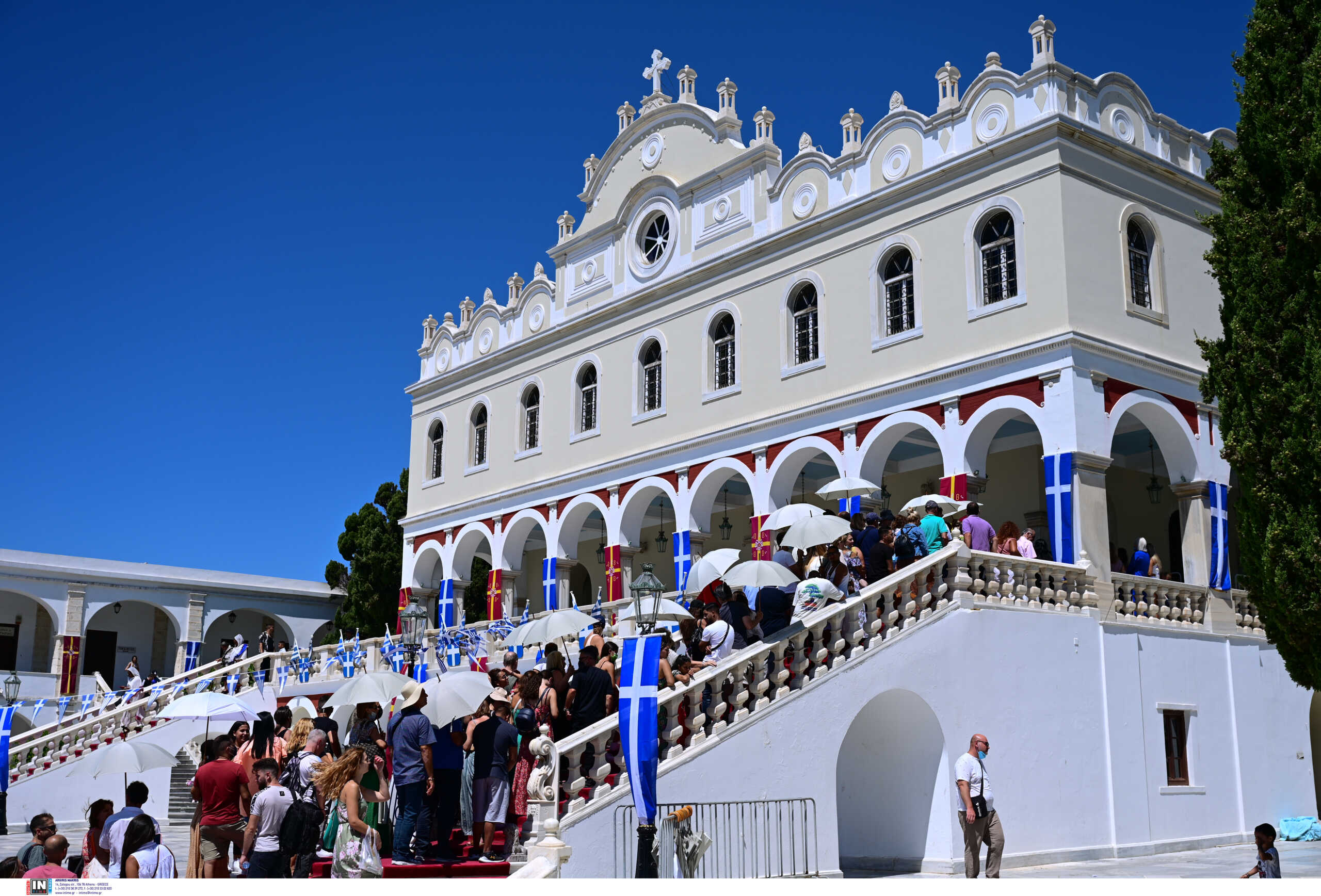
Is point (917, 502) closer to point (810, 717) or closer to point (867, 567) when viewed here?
point (867, 567)

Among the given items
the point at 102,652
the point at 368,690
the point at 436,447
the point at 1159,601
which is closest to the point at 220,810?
the point at 368,690

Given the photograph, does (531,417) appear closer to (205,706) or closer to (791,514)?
(791,514)

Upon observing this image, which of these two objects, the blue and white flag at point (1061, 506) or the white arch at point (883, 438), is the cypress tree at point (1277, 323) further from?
the white arch at point (883, 438)

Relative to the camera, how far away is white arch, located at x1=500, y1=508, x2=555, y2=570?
28891 millimetres

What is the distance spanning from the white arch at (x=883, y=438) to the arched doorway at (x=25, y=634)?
1076 inches

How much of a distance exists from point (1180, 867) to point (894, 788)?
3467mm

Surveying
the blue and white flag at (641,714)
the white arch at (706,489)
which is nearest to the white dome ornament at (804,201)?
the white arch at (706,489)

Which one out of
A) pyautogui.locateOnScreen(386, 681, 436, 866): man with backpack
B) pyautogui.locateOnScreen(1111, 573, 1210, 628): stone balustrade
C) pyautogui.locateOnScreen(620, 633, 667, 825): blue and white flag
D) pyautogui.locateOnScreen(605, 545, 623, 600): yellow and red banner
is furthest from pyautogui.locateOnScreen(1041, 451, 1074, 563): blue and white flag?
pyautogui.locateOnScreen(386, 681, 436, 866): man with backpack

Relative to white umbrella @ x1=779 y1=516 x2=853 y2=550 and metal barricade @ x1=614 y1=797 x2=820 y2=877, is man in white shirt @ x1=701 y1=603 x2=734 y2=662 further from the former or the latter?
white umbrella @ x1=779 y1=516 x2=853 y2=550

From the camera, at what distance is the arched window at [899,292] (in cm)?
2145

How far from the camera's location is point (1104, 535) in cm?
1869

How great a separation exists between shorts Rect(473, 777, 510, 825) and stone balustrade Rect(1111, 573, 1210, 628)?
31.8ft

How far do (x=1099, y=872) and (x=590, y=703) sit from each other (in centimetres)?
667

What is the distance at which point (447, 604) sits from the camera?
30625 mm
